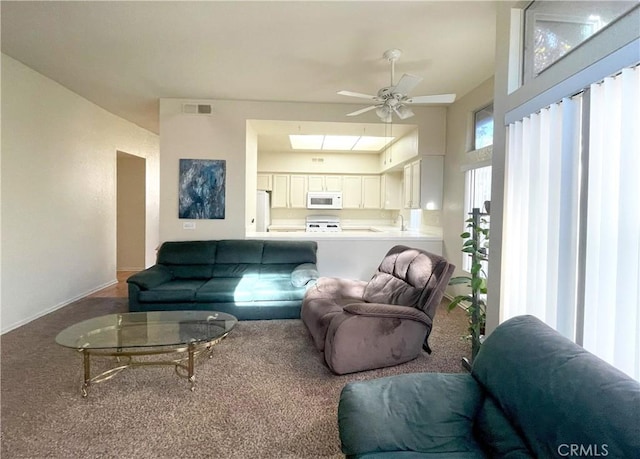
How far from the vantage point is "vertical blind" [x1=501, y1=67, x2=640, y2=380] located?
4.62ft

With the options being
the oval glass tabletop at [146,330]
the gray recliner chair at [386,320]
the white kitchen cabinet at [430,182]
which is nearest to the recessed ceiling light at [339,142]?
the white kitchen cabinet at [430,182]

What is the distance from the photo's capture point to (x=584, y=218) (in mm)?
1648

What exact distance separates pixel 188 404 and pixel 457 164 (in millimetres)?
4231

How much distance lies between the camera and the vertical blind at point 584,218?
1.41 metres

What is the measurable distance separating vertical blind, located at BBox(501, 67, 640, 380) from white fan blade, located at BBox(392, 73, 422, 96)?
39.1 inches

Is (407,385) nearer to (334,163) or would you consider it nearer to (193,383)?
(193,383)

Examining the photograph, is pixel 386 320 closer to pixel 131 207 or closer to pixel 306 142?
pixel 306 142

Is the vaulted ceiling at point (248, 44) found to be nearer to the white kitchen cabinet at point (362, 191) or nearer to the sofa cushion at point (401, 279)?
the sofa cushion at point (401, 279)

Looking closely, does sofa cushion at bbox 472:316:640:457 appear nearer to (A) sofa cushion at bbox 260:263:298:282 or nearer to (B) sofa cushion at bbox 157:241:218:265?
(A) sofa cushion at bbox 260:263:298:282

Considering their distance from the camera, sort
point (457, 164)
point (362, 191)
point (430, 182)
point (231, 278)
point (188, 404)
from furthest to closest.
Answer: point (362, 191) → point (430, 182) → point (457, 164) → point (231, 278) → point (188, 404)

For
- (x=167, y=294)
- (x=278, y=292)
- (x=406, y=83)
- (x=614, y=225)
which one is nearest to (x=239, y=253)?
(x=278, y=292)

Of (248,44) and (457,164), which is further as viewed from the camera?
(457,164)

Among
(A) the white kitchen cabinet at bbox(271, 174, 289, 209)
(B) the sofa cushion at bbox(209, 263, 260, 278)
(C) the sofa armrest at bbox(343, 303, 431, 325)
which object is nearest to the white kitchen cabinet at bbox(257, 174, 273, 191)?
(A) the white kitchen cabinet at bbox(271, 174, 289, 209)

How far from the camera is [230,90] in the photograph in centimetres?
424
